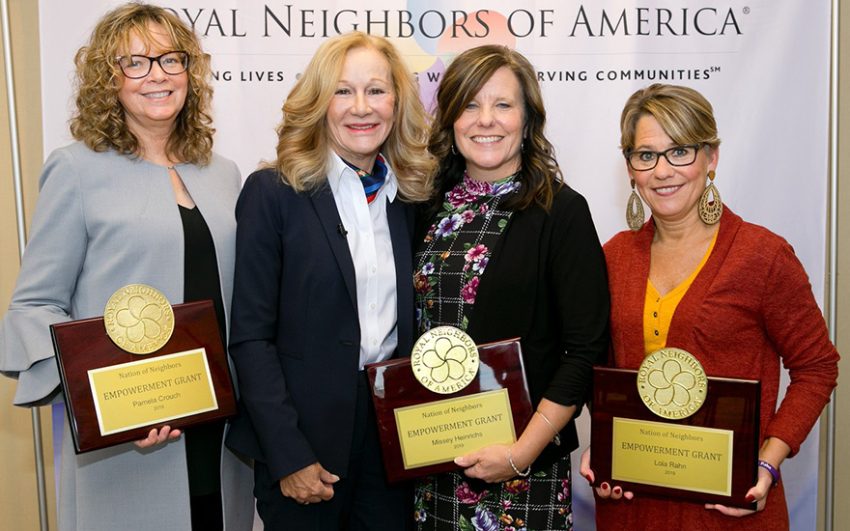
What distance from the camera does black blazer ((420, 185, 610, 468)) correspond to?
1.93m

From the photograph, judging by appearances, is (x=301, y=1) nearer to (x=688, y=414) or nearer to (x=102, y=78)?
(x=102, y=78)

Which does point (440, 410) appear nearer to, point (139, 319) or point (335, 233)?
point (335, 233)

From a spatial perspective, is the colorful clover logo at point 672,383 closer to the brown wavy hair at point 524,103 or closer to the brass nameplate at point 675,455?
the brass nameplate at point 675,455

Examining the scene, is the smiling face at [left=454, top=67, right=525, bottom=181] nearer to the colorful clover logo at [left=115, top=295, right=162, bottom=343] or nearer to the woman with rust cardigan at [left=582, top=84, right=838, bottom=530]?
the woman with rust cardigan at [left=582, top=84, right=838, bottom=530]

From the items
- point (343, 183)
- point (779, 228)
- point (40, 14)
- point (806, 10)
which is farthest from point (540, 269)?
point (40, 14)

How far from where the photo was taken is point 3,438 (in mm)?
3375

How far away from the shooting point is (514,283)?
1.94 meters

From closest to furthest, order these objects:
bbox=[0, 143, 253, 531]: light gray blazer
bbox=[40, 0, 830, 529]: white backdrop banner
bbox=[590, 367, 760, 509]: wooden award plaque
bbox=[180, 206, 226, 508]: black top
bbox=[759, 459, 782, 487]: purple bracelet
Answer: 1. bbox=[590, 367, 760, 509]: wooden award plaque
2. bbox=[759, 459, 782, 487]: purple bracelet
3. bbox=[0, 143, 253, 531]: light gray blazer
4. bbox=[180, 206, 226, 508]: black top
5. bbox=[40, 0, 830, 529]: white backdrop banner

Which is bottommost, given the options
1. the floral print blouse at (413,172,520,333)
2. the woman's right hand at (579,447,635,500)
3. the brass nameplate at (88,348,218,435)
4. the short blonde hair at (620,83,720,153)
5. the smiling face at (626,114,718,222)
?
the woman's right hand at (579,447,635,500)

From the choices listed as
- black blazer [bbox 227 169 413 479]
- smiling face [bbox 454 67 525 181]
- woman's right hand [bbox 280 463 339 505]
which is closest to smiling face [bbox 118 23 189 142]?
black blazer [bbox 227 169 413 479]

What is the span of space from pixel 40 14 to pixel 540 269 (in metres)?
2.30

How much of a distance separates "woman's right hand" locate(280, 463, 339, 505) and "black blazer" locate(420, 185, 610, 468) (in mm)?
491

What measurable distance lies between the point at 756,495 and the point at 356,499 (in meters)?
0.96

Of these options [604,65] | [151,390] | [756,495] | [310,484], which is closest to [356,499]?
[310,484]
